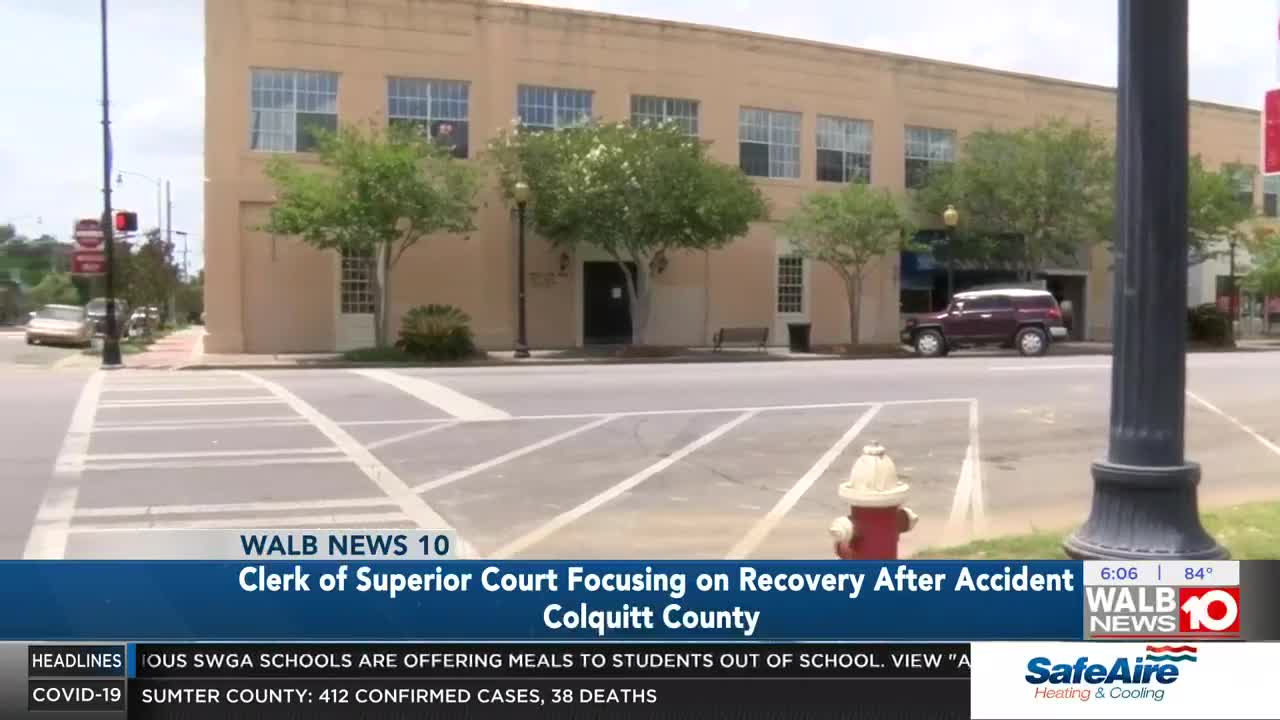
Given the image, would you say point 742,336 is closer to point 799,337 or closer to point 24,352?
point 799,337

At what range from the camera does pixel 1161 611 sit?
12.8 ft

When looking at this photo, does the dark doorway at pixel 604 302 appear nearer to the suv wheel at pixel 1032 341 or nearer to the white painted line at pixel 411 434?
the suv wheel at pixel 1032 341

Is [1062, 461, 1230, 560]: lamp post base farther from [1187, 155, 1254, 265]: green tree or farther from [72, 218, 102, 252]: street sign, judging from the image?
[72, 218, 102, 252]: street sign

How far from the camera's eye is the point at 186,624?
12.3 feet

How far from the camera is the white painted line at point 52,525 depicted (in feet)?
21.7

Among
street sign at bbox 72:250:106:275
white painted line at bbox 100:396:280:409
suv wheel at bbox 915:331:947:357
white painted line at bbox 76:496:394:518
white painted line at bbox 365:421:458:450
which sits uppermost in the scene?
street sign at bbox 72:250:106:275

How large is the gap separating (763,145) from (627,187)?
6.96 meters

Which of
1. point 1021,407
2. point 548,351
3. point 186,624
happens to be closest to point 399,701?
point 186,624

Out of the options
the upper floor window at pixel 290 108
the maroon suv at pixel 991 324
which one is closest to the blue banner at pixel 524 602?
the maroon suv at pixel 991 324

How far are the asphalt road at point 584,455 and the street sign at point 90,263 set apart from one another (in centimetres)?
730

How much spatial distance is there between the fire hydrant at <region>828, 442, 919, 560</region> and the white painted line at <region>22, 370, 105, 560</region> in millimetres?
4083

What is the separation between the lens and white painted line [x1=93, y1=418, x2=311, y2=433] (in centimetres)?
1231

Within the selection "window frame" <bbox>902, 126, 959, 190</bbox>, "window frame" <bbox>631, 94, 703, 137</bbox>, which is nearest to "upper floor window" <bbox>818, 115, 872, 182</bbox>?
"window frame" <bbox>902, 126, 959, 190</bbox>

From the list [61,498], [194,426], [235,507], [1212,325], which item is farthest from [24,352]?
[1212,325]
